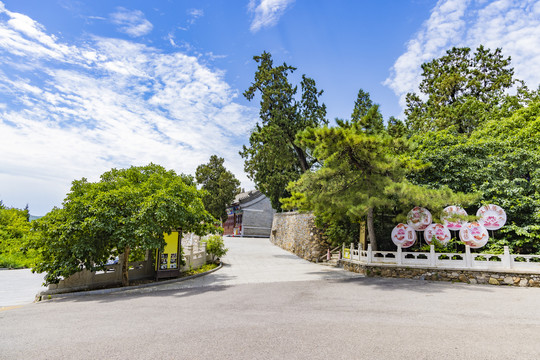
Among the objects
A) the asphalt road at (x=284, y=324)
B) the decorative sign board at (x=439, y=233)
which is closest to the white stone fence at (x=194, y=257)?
the asphalt road at (x=284, y=324)

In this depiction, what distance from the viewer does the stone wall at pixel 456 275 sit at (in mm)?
11402

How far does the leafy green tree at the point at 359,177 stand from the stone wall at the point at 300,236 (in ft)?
20.0

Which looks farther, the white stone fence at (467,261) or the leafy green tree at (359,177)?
the leafy green tree at (359,177)

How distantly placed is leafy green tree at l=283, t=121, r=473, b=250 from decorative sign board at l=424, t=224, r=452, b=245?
1117mm

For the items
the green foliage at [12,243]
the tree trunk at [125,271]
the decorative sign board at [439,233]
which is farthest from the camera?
the green foliage at [12,243]

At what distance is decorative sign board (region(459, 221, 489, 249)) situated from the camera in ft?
41.5

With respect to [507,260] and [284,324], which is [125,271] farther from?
[507,260]

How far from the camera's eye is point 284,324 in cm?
614

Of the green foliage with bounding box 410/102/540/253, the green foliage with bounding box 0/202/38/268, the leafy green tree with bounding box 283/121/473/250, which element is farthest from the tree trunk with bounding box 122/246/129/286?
the green foliage with bounding box 410/102/540/253

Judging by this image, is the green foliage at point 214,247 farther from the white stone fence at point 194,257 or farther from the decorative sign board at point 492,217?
the decorative sign board at point 492,217

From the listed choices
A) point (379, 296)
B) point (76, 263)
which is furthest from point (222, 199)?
point (379, 296)

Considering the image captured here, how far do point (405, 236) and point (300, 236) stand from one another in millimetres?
10117

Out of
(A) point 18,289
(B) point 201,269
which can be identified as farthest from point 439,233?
(A) point 18,289

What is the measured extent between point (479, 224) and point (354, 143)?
6940 millimetres
